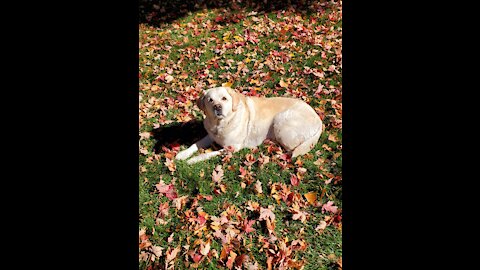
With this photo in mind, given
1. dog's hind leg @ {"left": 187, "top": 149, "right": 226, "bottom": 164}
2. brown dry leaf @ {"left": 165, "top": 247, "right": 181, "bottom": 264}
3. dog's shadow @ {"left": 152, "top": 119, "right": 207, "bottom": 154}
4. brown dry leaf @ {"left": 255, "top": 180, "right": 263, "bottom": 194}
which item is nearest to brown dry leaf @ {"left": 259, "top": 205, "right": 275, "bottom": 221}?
brown dry leaf @ {"left": 255, "top": 180, "right": 263, "bottom": 194}

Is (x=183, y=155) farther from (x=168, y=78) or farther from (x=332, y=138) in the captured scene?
(x=168, y=78)

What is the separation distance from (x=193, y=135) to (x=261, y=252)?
263cm

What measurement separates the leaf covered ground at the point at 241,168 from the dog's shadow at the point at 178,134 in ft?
0.05

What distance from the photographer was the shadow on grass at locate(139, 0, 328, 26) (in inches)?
417

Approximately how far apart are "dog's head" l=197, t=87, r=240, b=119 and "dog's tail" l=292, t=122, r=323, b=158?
101 centimetres

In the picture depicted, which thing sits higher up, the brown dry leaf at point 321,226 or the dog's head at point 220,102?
the dog's head at point 220,102

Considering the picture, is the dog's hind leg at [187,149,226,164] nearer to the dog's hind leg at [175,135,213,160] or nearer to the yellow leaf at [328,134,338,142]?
the dog's hind leg at [175,135,213,160]

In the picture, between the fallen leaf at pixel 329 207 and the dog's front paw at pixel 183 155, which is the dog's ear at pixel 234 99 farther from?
the fallen leaf at pixel 329 207

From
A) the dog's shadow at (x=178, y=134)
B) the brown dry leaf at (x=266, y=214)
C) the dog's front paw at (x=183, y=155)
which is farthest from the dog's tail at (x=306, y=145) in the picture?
the dog's shadow at (x=178, y=134)

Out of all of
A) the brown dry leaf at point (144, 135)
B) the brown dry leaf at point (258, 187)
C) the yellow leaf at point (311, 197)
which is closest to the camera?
the yellow leaf at point (311, 197)

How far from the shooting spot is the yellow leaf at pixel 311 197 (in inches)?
164

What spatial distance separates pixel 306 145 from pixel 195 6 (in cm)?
819
